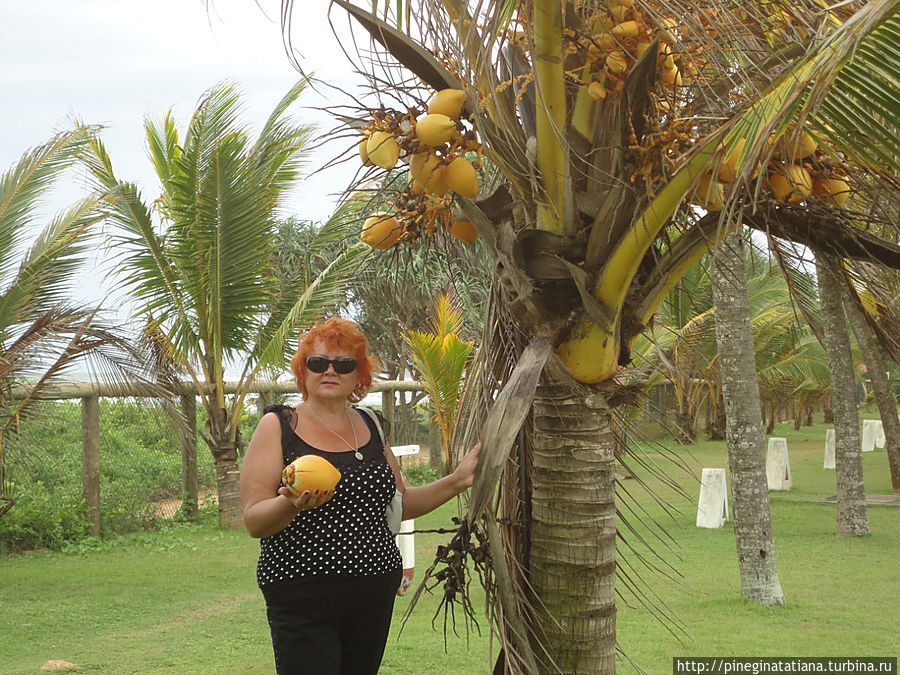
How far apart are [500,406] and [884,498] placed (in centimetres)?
1199

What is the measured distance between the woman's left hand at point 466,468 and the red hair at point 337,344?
63 cm

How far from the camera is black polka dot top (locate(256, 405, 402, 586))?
8.77 ft

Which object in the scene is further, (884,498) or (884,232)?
(884,498)

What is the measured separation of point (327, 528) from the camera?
271cm

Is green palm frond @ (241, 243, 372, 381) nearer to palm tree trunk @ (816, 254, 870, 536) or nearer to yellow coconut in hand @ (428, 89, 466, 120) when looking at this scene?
palm tree trunk @ (816, 254, 870, 536)

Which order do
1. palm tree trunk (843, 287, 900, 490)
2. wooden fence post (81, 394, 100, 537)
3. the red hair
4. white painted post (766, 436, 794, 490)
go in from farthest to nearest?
white painted post (766, 436, 794, 490), palm tree trunk (843, 287, 900, 490), wooden fence post (81, 394, 100, 537), the red hair

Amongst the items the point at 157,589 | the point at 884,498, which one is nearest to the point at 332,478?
the point at 157,589

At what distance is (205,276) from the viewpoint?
9.75 meters

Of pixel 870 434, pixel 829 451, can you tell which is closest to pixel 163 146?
pixel 829 451

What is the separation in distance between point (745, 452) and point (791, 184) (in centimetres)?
454

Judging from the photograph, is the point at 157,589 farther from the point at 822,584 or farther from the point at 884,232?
the point at 884,232

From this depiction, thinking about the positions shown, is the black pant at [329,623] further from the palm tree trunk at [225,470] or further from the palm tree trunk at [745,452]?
the palm tree trunk at [225,470]

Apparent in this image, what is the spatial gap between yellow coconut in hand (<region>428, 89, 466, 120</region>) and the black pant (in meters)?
1.42

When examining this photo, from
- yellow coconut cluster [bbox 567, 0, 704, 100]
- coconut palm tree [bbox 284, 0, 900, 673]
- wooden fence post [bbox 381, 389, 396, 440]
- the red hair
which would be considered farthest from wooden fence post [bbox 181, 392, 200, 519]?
yellow coconut cluster [bbox 567, 0, 704, 100]
